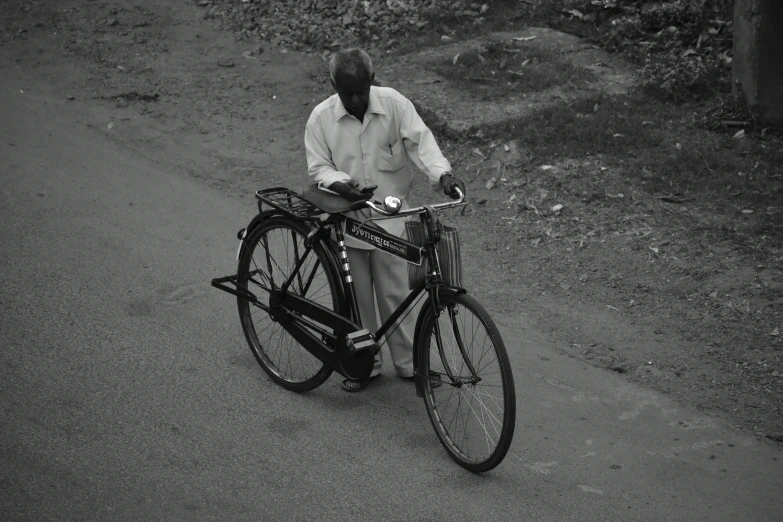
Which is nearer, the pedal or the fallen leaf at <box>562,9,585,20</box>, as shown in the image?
the pedal

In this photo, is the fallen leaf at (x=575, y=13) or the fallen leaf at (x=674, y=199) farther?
the fallen leaf at (x=575, y=13)

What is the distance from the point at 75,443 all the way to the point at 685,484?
2957 millimetres

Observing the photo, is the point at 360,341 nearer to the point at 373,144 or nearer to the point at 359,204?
the point at 359,204

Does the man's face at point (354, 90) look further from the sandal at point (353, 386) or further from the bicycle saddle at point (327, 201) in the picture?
the sandal at point (353, 386)

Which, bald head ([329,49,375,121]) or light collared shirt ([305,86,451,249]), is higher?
bald head ([329,49,375,121])

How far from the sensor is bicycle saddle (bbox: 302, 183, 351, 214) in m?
4.19

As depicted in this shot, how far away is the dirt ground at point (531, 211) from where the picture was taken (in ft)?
16.6

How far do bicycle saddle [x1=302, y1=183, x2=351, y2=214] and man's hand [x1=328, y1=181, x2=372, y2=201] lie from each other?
5 cm

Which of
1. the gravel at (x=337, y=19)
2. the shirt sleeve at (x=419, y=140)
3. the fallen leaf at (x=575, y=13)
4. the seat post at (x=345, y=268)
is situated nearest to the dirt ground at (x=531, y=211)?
the gravel at (x=337, y=19)

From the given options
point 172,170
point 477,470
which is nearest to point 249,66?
point 172,170

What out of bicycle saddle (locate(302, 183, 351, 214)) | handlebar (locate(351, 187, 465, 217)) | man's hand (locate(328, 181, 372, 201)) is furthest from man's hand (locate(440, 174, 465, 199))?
bicycle saddle (locate(302, 183, 351, 214))

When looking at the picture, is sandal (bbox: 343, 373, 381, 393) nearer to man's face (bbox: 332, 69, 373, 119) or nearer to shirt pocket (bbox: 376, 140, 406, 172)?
shirt pocket (bbox: 376, 140, 406, 172)

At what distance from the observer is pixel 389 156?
14.5ft

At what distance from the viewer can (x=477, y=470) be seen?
3.94 meters
